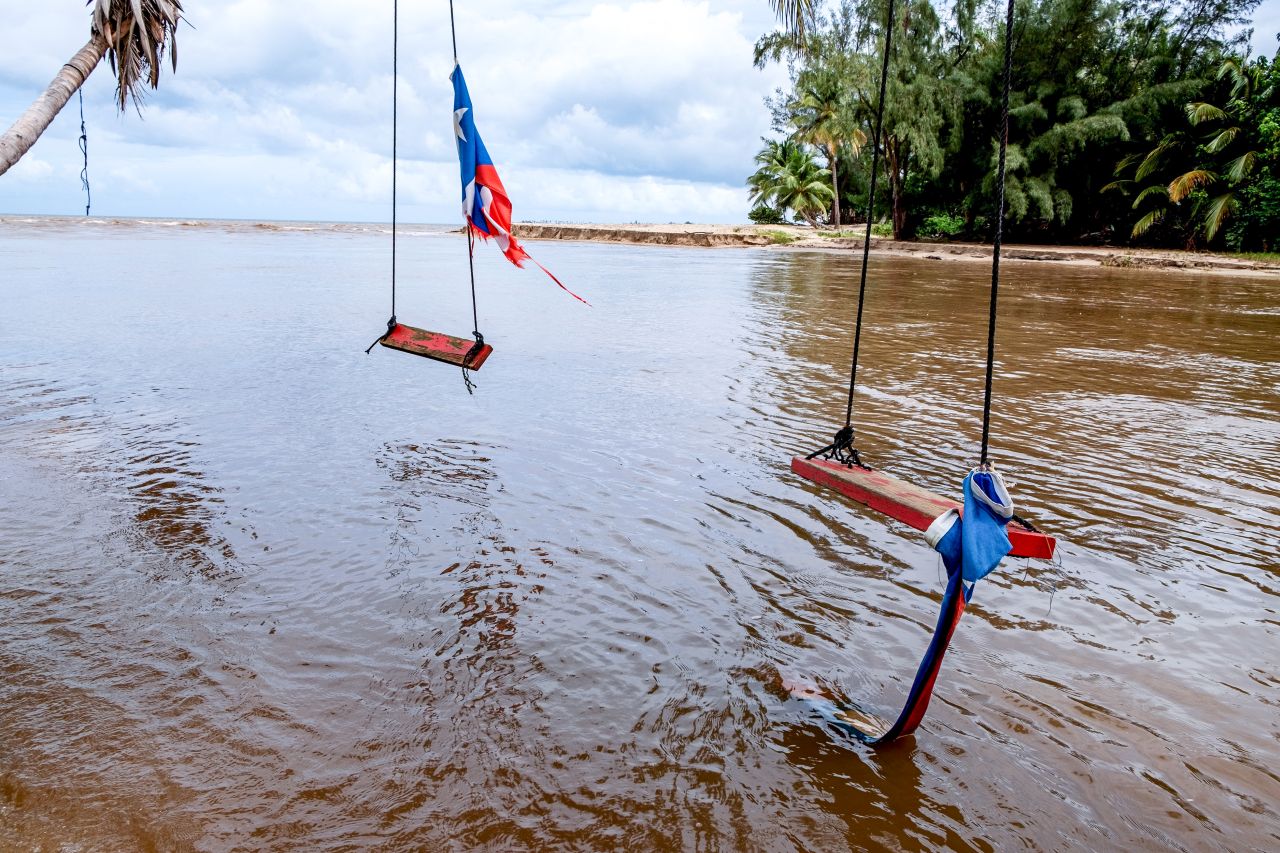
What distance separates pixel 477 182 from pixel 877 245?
34.3m

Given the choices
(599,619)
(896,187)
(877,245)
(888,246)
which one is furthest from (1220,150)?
(599,619)

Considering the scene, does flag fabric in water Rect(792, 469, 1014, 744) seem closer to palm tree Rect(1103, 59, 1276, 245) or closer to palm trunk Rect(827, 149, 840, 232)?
palm tree Rect(1103, 59, 1276, 245)

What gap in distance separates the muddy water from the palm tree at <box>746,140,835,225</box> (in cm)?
4263

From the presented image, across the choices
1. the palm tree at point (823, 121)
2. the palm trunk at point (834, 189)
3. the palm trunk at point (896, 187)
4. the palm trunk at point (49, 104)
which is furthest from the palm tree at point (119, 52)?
the palm trunk at point (834, 189)

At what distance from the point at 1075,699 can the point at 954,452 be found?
3.46m

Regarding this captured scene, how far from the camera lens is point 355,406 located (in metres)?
7.52

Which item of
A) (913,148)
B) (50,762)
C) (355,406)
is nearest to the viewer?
(50,762)

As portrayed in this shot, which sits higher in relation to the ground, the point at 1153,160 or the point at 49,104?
the point at 1153,160

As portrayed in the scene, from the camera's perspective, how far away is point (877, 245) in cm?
3728

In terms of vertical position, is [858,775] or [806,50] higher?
[806,50]

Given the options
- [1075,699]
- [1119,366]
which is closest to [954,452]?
[1075,699]

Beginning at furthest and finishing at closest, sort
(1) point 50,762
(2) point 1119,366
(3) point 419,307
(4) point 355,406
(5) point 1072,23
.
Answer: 1. (5) point 1072,23
2. (3) point 419,307
3. (2) point 1119,366
4. (4) point 355,406
5. (1) point 50,762

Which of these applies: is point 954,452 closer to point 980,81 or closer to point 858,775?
point 858,775

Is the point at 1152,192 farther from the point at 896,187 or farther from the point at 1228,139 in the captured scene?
the point at 896,187
